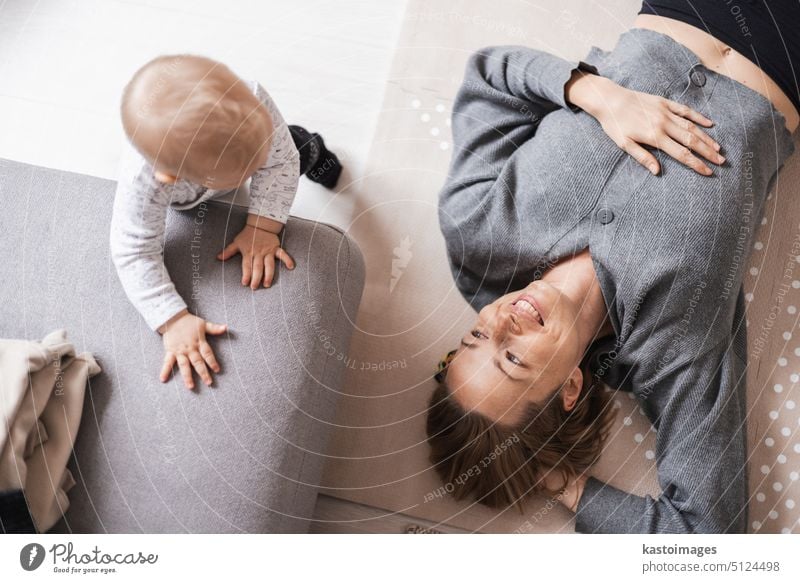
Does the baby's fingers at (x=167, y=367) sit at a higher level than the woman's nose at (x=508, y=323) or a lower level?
lower

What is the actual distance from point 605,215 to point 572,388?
0.16 m

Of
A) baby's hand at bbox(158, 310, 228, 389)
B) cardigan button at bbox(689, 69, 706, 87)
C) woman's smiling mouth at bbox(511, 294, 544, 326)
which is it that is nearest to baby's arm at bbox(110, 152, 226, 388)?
baby's hand at bbox(158, 310, 228, 389)

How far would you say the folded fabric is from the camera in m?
0.44

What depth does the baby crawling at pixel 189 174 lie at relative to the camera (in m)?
0.44

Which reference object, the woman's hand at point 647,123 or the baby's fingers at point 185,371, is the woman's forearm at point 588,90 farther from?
the baby's fingers at point 185,371

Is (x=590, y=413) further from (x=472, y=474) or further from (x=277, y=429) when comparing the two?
(x=277, y=429)

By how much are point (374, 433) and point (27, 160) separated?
450 millimetres

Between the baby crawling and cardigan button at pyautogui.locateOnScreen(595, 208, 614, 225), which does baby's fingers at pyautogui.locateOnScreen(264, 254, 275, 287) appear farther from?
cardigan button at pyautogui.locateOnScreen(595, 208, 614, 225)

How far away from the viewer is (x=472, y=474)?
0.57 metres

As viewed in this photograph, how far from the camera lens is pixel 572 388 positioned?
0.56m

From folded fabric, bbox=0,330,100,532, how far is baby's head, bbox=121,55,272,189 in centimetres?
16

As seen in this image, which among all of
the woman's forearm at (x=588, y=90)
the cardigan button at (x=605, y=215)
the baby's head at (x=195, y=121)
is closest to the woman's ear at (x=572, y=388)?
the cardigan button at (x=605, y=215)
